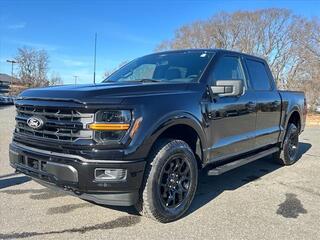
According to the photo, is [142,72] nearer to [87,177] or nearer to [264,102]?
[264,102]

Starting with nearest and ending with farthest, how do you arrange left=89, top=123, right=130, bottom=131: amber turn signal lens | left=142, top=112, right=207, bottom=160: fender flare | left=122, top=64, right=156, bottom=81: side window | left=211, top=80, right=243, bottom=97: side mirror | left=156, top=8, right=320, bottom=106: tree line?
left=89, top=123, right=130, bottom=131: amber turn signal lens < left=142, top=112, right=207, bottom=160: fender flare < left=211, top=80, right=243, bottom=97: side mirror < left=122, top=64, right=156, bottom=81: side window < left=156, top=8, right=320, bottom=106: tree line

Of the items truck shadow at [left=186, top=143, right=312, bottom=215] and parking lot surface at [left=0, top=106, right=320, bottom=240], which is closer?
parking lot surface at [left=0, top=106, right=320, bottom=240]

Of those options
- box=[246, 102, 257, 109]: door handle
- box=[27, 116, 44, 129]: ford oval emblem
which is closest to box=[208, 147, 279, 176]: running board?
box=[246, 102, 257, 109]: door handle

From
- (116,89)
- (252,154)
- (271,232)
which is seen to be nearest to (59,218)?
(116,89)

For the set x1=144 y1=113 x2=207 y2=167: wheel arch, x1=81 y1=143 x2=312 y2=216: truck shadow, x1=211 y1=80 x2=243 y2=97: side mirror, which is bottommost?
x1=81 y1=143 x2=312 y2=216: truck shadow

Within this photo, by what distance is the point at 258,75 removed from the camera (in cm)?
646

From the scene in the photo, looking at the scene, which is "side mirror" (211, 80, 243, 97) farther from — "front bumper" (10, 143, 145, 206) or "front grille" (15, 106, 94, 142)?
"front grille" (15, 106, 94, 142)

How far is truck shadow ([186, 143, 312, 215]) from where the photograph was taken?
524 cm

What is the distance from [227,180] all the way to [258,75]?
6.04 ft

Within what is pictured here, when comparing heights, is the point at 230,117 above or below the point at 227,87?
below

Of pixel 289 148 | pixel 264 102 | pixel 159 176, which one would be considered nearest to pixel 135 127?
pixel 159 176

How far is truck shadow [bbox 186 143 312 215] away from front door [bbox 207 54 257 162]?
23.3 inches

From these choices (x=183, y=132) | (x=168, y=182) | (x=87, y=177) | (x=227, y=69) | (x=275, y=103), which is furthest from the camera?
(x=275, y=103)

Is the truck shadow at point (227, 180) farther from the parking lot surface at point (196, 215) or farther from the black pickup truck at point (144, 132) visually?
the black pickup truck at point (144, 132)
